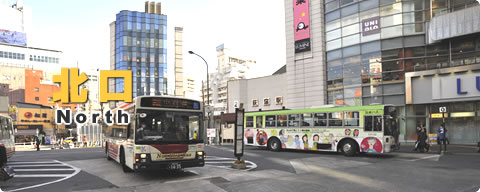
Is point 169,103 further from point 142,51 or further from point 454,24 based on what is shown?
point 142,51

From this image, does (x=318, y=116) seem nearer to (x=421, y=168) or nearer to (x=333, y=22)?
(x=421, y=168)

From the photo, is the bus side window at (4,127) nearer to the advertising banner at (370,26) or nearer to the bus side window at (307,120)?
the bus side window at (307,120)

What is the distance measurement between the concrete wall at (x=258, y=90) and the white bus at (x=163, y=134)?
30.5 meters

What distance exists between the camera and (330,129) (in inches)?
746

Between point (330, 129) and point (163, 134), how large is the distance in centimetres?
1112

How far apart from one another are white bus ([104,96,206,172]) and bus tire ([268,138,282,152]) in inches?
427

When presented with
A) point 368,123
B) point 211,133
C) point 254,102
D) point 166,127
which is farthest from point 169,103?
point 254,102

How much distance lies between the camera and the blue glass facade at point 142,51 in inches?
2995

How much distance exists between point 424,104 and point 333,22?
460 inches

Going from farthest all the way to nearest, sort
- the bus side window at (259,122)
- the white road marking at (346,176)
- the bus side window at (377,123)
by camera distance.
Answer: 1. the bus side window at (259,122)
2. the bus side window at (377,123)
3. the white road marking at (346,176)

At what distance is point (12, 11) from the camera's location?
110 metres

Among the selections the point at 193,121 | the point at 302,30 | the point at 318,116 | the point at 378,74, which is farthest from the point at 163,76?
the point at 193,121

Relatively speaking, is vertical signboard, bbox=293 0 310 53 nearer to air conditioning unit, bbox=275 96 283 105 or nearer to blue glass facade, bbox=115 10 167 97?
air conditioning unit, bbox=275 96 283 105

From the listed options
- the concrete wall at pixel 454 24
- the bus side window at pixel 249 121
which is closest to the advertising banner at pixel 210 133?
the bus side window at pixel 249 121
